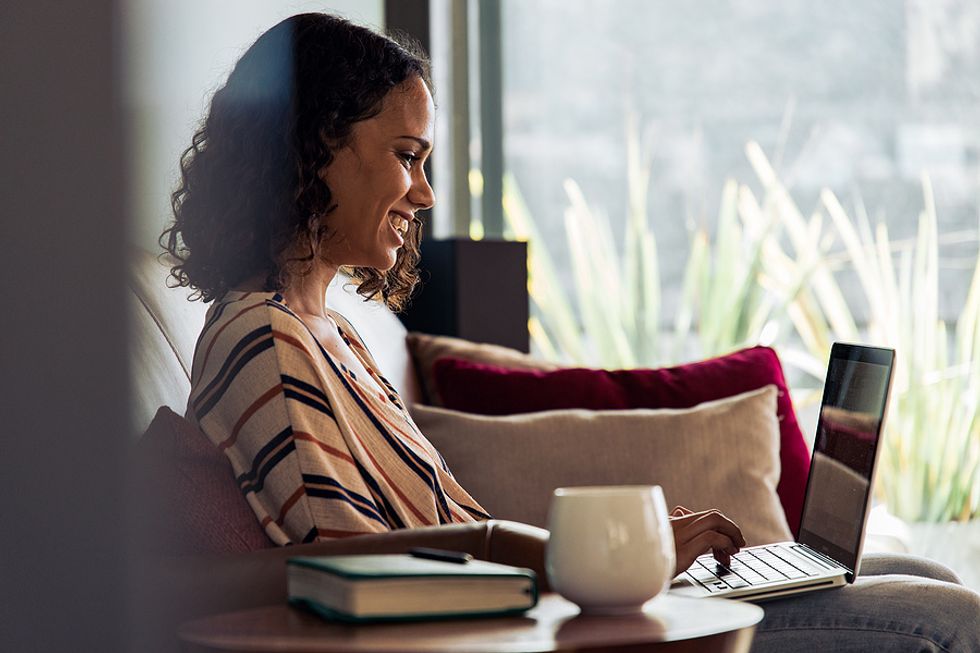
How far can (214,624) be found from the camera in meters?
1.00

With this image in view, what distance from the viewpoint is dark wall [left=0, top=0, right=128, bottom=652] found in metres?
0.89

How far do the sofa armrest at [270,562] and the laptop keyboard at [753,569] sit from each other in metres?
0.30

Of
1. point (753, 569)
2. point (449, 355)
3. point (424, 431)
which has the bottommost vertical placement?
point (753, 569)

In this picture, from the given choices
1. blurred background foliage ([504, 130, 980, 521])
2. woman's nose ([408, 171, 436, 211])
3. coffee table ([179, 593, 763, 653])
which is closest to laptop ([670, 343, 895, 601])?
coffee table ([179, 593, 763, 653])

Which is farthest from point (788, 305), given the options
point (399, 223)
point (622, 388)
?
point (399, 223)

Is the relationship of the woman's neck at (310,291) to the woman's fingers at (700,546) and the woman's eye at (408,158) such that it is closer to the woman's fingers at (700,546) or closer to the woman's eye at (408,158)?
the woman's eye at (408,158)

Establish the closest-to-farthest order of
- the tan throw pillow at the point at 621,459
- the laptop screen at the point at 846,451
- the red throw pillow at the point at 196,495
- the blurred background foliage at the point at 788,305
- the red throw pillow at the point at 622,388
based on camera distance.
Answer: the red throw pillow at the point at 196,495 < the laptop screen at the point at 846,451 < the tan throw pillow at the point at 621,459 < the red throw pillow at the point at 622,388 < the blurred background foliage at the point at 788,305

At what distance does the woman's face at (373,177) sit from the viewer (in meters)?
1.68

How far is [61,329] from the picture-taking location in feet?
2.96

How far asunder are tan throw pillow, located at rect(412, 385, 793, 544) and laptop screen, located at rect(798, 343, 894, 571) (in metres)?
0.28

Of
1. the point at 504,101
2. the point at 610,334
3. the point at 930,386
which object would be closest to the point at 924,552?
the point at 930,386

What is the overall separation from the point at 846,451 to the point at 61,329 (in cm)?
113

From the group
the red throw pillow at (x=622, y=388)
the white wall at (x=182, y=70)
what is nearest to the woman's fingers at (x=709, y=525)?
the white wall at (x=182, y=70)

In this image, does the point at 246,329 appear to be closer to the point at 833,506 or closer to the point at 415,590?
the point at 415,590
